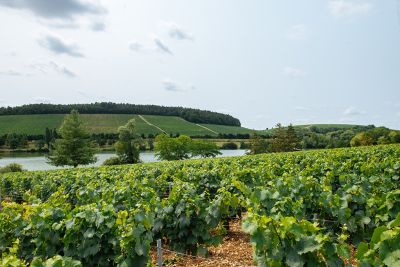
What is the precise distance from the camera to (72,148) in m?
51.6

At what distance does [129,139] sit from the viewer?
6259 cm

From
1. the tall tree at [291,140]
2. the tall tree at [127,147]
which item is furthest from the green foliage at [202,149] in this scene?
the tall tree at [127,147]

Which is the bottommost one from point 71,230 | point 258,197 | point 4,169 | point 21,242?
point 4,169

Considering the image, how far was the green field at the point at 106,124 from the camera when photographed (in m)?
105

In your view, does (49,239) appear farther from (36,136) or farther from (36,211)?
(36,136)

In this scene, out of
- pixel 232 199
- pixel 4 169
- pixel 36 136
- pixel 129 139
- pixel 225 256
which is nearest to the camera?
pixel 232 199

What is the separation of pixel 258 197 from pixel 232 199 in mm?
943

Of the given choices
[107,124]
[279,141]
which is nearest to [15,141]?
[107,124]

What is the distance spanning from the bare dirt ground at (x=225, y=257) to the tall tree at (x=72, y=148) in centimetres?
4515

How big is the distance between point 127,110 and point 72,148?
82.3 meters

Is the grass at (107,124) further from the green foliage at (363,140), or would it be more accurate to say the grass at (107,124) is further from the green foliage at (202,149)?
the green foliage at (363,140)

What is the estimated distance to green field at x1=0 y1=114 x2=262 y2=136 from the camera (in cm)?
10488

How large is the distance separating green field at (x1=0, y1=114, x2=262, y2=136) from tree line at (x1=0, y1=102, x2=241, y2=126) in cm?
369

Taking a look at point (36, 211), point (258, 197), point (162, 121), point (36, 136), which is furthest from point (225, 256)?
point (162, 121)
